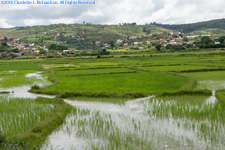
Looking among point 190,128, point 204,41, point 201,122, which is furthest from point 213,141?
point 204,41

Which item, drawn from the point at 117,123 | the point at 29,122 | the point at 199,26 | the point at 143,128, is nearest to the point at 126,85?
the point at 117,123

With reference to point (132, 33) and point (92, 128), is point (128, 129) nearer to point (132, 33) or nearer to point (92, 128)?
point (92, 128)

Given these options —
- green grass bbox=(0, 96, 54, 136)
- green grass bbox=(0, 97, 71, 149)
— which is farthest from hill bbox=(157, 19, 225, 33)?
green grass bbox=(0, 96, 54, 136)

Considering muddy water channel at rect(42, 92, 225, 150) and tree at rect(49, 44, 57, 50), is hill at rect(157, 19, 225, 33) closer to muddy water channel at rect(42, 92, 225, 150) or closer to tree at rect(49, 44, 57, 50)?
tree at rect(49, 44, 57, 50)

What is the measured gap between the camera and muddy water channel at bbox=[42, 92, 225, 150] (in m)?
4.73

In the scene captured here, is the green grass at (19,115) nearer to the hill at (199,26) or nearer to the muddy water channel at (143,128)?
the muddy water channel at (143,128)

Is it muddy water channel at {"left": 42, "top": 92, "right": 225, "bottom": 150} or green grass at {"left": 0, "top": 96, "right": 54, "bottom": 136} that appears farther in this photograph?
green grass at {"left": 0, "top": 96, "right": 54, "bottom": 136}

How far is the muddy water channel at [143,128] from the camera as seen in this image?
15.5 ft

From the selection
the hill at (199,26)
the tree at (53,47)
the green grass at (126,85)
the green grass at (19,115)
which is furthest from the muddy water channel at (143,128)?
the hill at (199,26)

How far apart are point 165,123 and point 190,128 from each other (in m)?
0.72

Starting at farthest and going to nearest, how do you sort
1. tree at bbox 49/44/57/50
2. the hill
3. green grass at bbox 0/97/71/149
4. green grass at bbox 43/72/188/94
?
the hill → tree at bbox 49/44/57/50 → green grass at bbox 43/72/188/94 → green grass at bbox 0/97/71/149

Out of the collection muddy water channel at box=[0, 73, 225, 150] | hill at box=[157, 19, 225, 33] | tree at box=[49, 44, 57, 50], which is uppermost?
hill at box=[157, 19, 225, 33]

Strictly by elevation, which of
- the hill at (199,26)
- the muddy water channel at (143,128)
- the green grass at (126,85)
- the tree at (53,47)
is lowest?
the green grass at (126,85)

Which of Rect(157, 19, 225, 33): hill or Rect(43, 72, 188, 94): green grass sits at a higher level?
Rect(157, 19, 225, 33): hill
